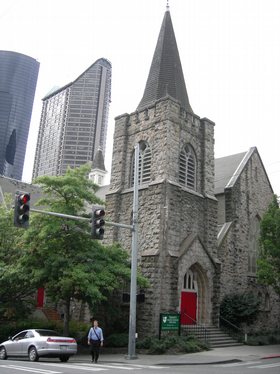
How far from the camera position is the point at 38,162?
12619cm

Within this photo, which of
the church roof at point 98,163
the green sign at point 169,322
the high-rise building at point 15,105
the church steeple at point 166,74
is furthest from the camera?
the high-rise building at point 15,105

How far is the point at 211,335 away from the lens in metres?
22.5

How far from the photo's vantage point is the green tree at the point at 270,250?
21.9 m

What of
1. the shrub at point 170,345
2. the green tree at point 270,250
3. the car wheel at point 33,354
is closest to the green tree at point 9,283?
the car wheel at point 33,354

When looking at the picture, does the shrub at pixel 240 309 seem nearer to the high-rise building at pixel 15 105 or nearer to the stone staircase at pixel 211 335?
the stone staircase at pixel 211 335

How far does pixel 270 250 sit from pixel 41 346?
41.1 ft

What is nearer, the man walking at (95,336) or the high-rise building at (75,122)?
the man walking at (95,336)

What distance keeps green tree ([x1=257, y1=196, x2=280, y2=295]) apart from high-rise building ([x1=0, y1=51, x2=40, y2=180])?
288 feet

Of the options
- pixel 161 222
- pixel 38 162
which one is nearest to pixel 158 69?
pixel 161 222

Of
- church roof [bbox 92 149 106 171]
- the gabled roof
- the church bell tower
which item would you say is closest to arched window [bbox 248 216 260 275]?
the gabled roof

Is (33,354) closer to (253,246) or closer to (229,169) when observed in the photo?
(253,246)

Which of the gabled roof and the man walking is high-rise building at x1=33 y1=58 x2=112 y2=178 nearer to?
the gabled roof

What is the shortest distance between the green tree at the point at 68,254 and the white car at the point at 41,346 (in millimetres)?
2094

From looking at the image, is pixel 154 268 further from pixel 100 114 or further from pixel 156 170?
pixel 100 114
